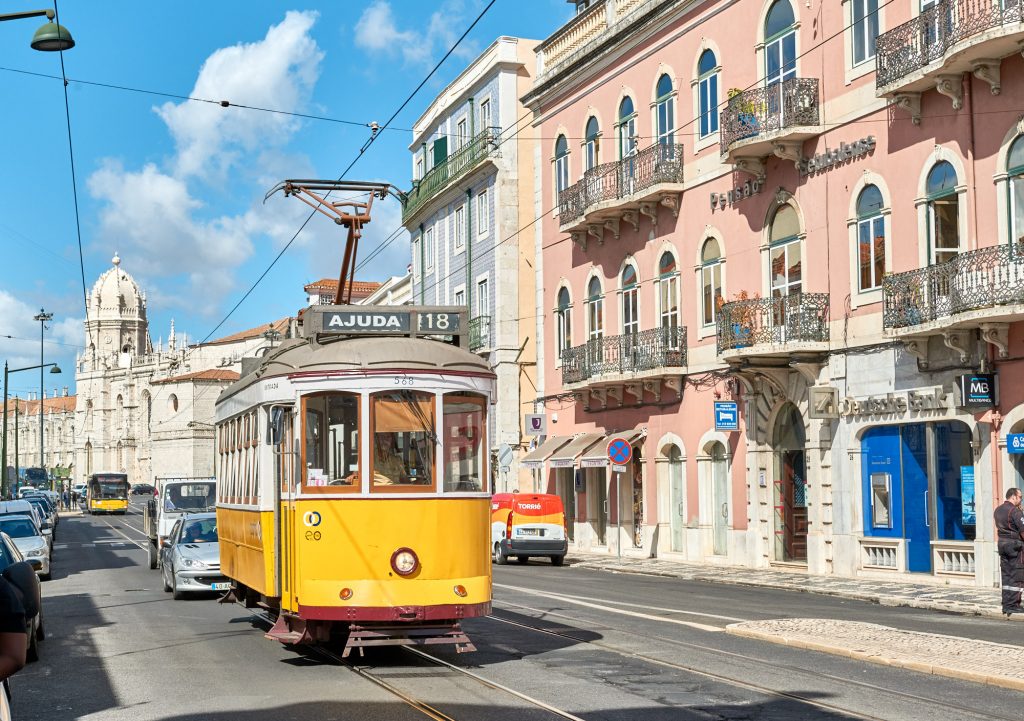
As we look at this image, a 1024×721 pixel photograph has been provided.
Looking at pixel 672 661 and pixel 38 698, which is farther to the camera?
pixel 672 661

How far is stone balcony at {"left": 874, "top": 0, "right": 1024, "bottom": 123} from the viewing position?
74.4 feet

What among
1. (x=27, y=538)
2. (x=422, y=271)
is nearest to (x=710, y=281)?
(x=27, y=538)

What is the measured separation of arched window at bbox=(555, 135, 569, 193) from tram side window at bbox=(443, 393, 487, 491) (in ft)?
95.5

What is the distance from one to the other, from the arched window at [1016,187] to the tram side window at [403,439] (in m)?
13.5

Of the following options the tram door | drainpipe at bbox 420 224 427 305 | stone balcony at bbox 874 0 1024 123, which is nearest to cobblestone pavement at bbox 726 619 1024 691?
the tram door

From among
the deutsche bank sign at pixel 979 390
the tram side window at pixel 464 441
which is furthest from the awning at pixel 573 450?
the tram side window at pixel 464 441

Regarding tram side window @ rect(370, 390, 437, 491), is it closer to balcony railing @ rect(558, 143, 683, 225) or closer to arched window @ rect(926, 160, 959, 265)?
arched window @ rect(926, 160, 959, 265)

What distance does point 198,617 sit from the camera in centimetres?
2025

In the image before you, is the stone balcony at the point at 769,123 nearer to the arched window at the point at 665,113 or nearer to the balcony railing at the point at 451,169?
the arched window at the point at 665,113

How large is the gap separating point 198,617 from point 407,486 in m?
8.09

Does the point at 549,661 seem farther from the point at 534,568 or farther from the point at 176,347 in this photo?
the point at 176,347

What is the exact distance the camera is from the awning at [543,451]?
1654 inches

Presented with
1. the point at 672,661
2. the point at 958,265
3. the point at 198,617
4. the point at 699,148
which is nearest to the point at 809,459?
the point at 958,265

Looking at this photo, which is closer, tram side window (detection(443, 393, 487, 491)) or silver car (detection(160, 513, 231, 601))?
tram side window (detection(443, 393, 487, 491))
